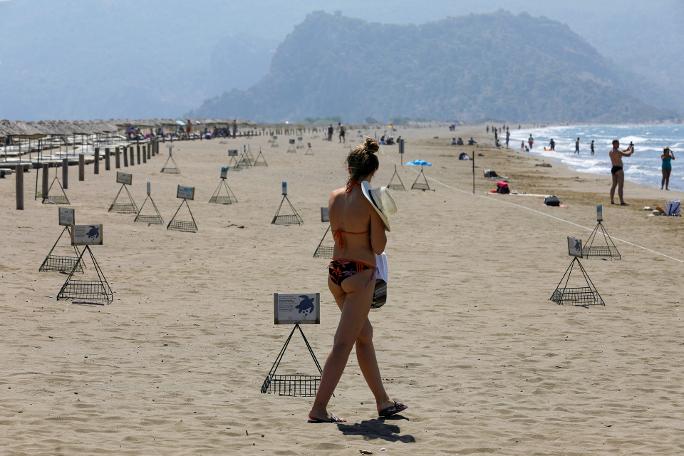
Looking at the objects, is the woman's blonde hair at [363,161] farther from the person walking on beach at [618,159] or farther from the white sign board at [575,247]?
the person walking on beach at [618,159]

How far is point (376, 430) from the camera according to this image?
703 cm

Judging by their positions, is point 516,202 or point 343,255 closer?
point 343,255

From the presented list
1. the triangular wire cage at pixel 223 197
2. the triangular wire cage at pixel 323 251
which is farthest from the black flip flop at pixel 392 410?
the triangular wire cage at pixel 223 197

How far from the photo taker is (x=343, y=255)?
21.9 ft

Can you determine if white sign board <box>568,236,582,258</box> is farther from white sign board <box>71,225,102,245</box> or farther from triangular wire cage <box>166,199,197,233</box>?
triangular wire cage <box>166,199,197,233</box>

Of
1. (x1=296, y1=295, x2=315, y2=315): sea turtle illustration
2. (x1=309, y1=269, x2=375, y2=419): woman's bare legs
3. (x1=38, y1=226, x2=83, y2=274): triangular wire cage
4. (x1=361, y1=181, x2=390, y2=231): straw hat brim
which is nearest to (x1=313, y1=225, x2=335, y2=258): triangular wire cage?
(x1=38, y1=226, x2=83, y2=274): triangular wire cage

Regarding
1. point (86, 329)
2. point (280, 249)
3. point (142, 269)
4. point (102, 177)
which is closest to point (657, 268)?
point (280, 249)

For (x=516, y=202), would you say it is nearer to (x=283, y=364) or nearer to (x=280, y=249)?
(x=280, y=249)

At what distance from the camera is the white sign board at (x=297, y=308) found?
25.1ft

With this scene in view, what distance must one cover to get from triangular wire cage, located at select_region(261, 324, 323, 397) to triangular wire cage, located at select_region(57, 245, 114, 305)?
12.1 ft

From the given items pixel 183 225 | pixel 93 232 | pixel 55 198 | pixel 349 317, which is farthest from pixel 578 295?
pixel 55 198

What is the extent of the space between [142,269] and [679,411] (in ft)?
27.5

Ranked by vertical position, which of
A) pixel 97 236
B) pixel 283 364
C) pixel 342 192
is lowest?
pixel 283 364

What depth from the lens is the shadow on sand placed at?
684cm
